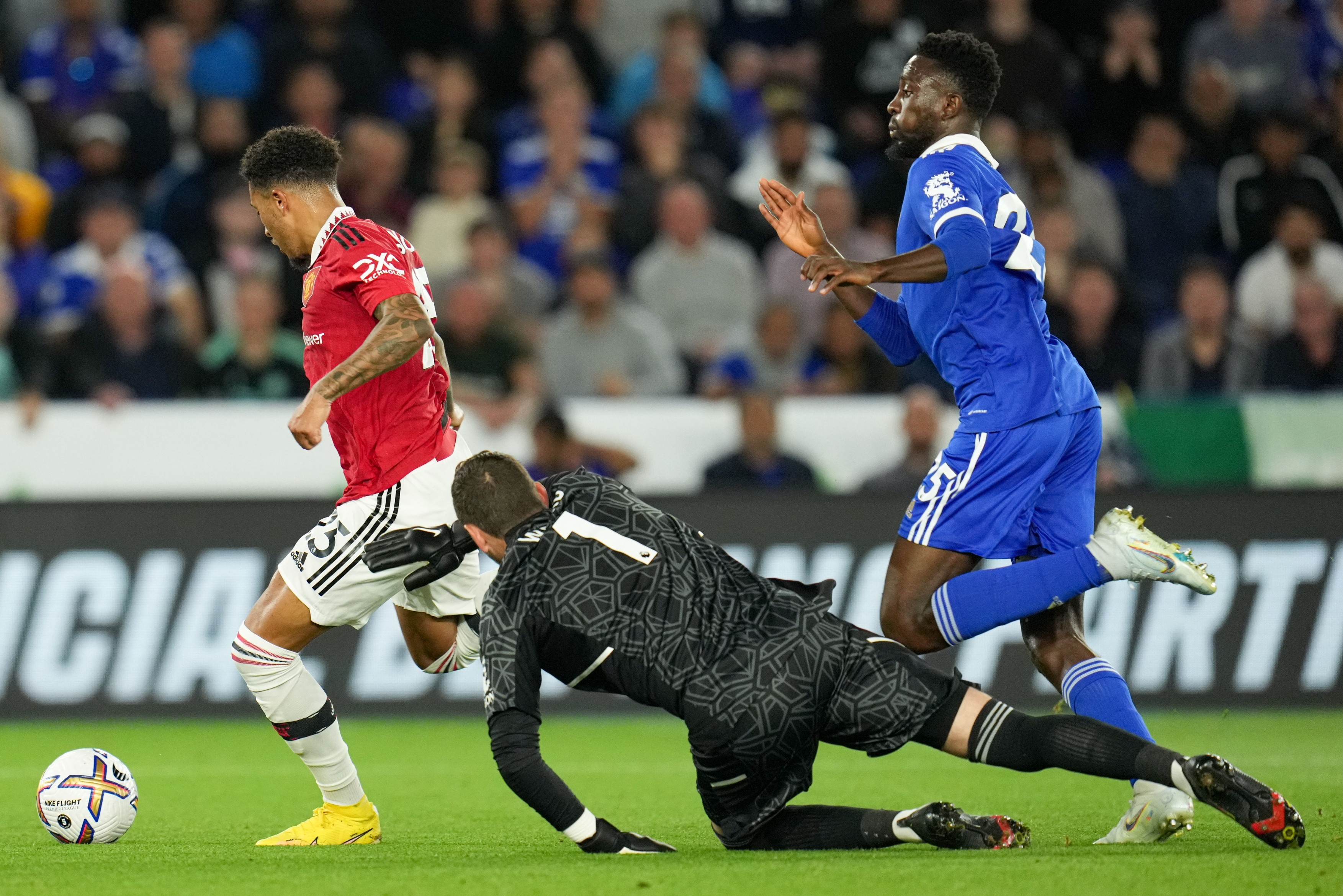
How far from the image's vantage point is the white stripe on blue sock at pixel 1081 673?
5832 mm

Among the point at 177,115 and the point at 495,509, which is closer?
the point at 495,509

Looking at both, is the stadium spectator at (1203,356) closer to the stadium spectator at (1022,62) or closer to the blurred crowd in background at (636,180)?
the blurred crowd in background at (636,180)

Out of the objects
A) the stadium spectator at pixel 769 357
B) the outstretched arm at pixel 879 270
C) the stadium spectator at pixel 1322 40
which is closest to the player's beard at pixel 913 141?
the outstretched arm at pixel 879 270

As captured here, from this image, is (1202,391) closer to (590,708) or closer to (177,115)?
(590,708)

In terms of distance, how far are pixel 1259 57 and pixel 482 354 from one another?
711 cm

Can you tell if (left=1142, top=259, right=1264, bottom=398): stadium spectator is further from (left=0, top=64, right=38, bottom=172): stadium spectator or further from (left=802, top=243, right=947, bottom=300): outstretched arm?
(left=0, top=64, right=38, bottom=172): stadium spectator

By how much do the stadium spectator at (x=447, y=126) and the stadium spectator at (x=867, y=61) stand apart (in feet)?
9.36

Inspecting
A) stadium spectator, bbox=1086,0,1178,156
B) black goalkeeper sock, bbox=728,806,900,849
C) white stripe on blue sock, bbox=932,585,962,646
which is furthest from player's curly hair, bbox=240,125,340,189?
stadium spectator, bbox=1086,0,1178,156

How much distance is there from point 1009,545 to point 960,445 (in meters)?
0.37

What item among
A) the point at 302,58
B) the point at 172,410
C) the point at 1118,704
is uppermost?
the point at 302,58

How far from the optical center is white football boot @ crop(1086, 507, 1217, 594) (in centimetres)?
543

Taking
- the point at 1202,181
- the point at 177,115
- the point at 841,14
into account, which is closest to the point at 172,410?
the point at 177,115

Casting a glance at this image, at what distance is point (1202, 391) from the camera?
12070mm

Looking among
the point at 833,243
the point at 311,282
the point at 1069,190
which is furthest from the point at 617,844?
the point at 1069,190
